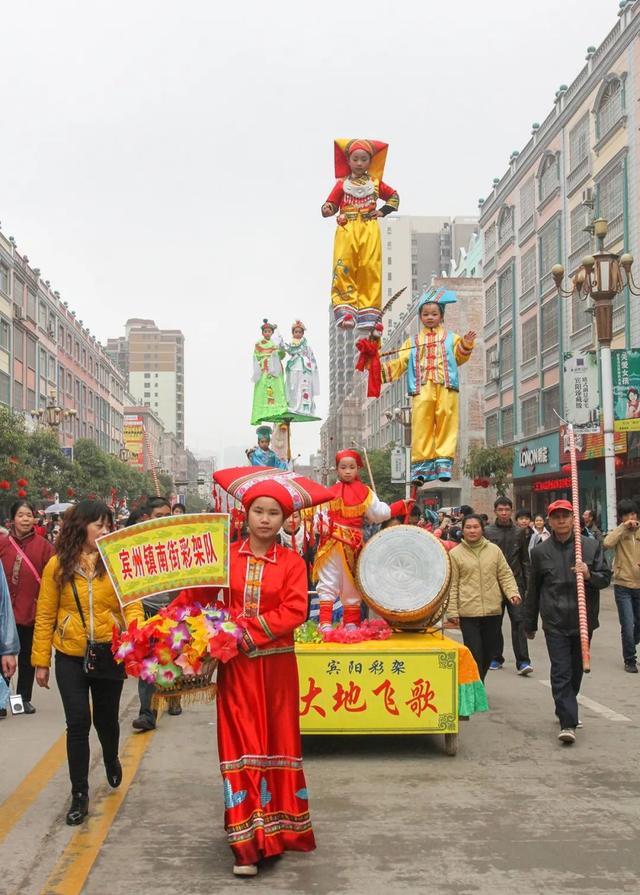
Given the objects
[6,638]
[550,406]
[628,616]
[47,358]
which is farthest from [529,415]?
[47,358]

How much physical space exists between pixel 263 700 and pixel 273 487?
1.07 metres

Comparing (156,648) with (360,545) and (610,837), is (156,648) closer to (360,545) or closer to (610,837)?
(610,837)

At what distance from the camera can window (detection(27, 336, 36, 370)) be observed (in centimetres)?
5841

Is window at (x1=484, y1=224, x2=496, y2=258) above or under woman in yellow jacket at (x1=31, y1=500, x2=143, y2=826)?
above

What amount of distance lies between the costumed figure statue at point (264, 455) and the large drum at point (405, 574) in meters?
5.68

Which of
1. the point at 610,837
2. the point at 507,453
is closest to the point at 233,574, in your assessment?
the point at 610,837

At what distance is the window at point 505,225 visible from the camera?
41344mm

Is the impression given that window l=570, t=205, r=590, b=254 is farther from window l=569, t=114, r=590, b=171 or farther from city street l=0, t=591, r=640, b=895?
city street l=0, t=591, r=640, b=895

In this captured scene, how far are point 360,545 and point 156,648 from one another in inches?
136

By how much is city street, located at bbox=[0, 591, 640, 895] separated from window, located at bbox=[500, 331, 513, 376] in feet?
115

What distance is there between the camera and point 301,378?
559 inches

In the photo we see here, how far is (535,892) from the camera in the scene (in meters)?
4.13

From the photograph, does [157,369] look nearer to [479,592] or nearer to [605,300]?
[605,300]

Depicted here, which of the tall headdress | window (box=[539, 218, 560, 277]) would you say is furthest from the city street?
window (box=[539, 218, 560, 277])
